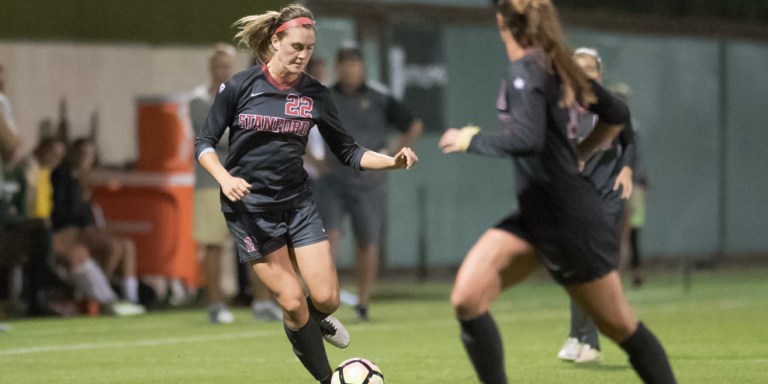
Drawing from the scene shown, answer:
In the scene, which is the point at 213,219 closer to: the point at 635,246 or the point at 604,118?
the point at 635,246

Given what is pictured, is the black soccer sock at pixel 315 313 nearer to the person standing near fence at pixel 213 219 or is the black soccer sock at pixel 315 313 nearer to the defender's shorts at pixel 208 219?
the person standing near fence at pixel 213 219

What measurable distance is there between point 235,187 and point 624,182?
9.85ft

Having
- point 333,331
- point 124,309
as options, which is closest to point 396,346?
point 333,331

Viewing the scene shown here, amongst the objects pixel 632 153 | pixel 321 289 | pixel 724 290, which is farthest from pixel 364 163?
pixel 724 290

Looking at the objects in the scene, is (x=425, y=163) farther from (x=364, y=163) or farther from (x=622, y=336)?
(x=622, y=336)

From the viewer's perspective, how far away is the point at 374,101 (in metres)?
14.7

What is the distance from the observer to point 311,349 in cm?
832

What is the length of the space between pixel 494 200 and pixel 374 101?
279 inches

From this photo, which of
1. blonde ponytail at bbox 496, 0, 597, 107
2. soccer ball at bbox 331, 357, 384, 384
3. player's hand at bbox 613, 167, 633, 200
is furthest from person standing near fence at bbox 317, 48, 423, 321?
→ blonde ponytail at bbox 496, 0, 597, 107

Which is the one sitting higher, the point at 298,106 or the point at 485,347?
the point at 298,106

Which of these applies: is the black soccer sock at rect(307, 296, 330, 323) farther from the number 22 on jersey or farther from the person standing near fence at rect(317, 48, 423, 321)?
the person standing near fence at rect(317, 48, 423, 321)

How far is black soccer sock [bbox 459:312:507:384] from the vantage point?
7109 millimetres

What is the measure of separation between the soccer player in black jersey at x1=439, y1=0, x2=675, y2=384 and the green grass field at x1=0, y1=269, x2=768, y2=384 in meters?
2.47

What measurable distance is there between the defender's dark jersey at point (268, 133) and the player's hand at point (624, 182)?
2146 mm
